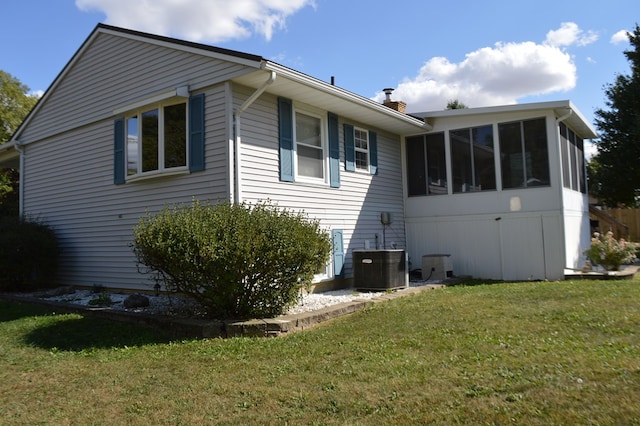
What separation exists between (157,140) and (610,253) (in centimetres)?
962

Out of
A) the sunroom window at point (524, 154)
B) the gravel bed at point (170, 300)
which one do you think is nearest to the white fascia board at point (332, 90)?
the sunroom window at point (524, 154)

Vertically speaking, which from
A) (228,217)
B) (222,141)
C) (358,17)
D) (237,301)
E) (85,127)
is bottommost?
(237,301)

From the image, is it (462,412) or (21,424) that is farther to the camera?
(21,424)

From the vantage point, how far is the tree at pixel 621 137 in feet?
57.8

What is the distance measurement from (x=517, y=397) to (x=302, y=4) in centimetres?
853

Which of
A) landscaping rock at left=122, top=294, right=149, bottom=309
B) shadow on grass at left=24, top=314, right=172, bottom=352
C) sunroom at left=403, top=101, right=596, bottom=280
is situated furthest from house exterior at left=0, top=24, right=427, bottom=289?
shadow on grass at left=24, top=314, right=172, bottom=352

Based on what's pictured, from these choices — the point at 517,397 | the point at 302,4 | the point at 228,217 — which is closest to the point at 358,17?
the point at 302,4

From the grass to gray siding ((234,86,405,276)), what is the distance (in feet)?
9.61

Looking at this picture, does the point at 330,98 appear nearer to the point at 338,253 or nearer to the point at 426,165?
the point at 338,253

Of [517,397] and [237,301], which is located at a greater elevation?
[237,301]

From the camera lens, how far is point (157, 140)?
8.78 m

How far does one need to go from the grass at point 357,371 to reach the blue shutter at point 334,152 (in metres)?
3.67

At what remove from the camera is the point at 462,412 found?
3.14 m

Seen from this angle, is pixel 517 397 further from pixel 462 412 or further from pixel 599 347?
pixel 599 347
